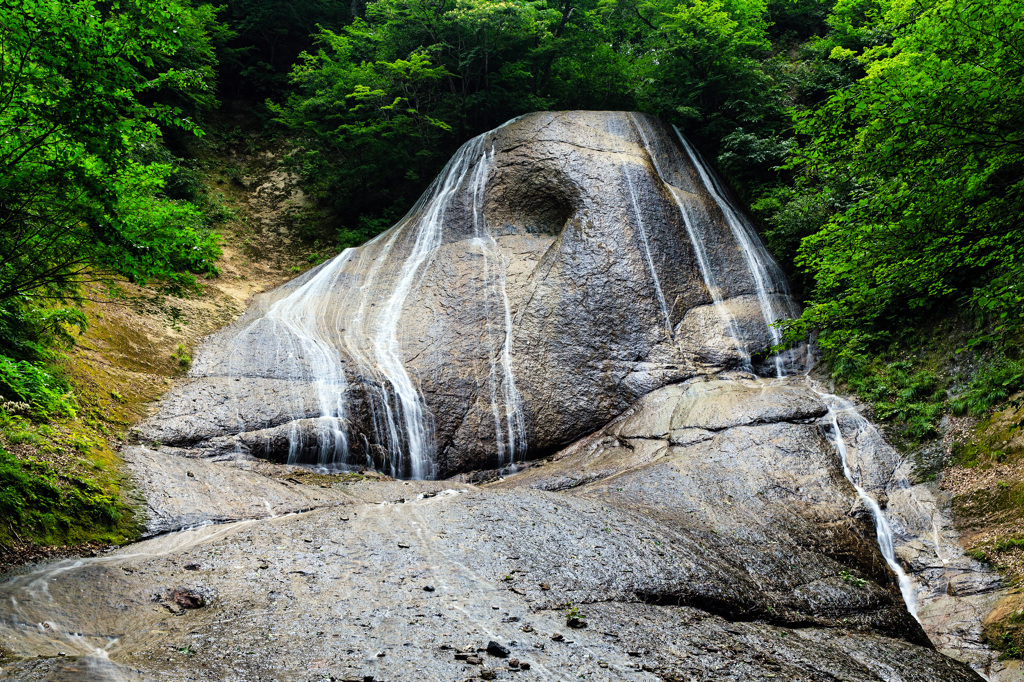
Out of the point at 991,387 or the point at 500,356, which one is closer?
the point at 991,387

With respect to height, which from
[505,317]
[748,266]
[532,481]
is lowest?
[532,481]

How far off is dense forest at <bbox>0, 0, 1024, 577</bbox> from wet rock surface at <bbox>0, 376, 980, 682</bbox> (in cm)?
199

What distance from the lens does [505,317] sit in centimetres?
1423

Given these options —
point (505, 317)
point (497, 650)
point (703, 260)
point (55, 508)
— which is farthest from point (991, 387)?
point (55, 508)

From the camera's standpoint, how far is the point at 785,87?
19.2 metres

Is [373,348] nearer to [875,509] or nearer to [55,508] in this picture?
[55,508]

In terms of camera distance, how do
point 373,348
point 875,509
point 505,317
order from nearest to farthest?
point 875,509, point 373,348, point 505,317

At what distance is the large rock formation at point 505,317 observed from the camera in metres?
11.8

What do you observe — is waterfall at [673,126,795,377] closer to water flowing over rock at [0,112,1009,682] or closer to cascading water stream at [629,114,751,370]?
water flowing over rock at [0,112,1009,682]

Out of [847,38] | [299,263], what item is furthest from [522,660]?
[847,38]

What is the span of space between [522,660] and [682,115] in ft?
60.2

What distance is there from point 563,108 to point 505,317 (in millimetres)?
10315

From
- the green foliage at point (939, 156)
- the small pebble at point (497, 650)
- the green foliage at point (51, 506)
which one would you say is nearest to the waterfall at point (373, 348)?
the green foliage at point (51, 506)

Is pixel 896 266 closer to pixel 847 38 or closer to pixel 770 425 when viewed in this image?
pixel 770 425
